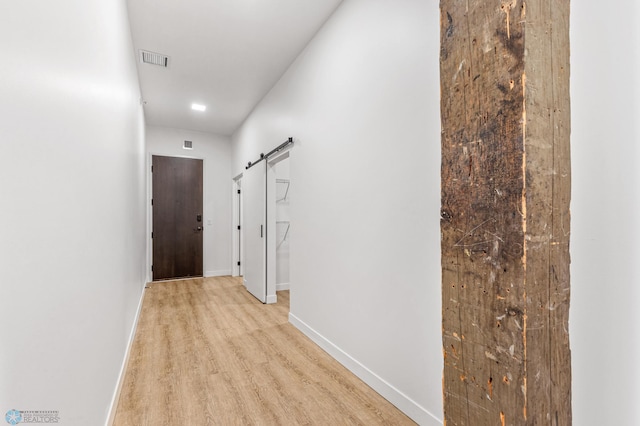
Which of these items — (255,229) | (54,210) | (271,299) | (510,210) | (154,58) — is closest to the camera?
(510,210)

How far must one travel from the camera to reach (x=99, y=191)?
1.45 m

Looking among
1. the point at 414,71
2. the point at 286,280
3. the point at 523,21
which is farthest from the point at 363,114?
the point at 286,280

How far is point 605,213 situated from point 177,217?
5.93 metres

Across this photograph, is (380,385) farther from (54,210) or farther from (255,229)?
(255,229)

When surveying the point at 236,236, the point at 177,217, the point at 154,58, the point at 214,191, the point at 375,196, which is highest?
the point at 154,58

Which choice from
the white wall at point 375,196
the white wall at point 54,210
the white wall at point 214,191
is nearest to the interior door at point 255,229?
the white wall at point 375,196

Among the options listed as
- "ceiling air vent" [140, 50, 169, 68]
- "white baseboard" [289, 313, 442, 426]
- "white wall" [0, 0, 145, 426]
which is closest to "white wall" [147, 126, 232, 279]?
"ceiling air vent" [140, 50, 169, 68]

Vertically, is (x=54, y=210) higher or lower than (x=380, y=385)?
higher

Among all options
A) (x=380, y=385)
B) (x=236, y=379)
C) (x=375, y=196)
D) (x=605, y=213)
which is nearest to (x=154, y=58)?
(x=375, y=196)

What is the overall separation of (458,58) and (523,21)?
0.55 feet

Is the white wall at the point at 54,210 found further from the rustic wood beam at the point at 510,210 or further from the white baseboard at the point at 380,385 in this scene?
the white baseboard at the point at 380,385

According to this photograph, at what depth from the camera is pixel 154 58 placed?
10.9 feet

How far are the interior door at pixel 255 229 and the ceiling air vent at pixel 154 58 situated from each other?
1562 millimetres

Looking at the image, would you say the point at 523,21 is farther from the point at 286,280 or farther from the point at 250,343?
the point at 286,280
